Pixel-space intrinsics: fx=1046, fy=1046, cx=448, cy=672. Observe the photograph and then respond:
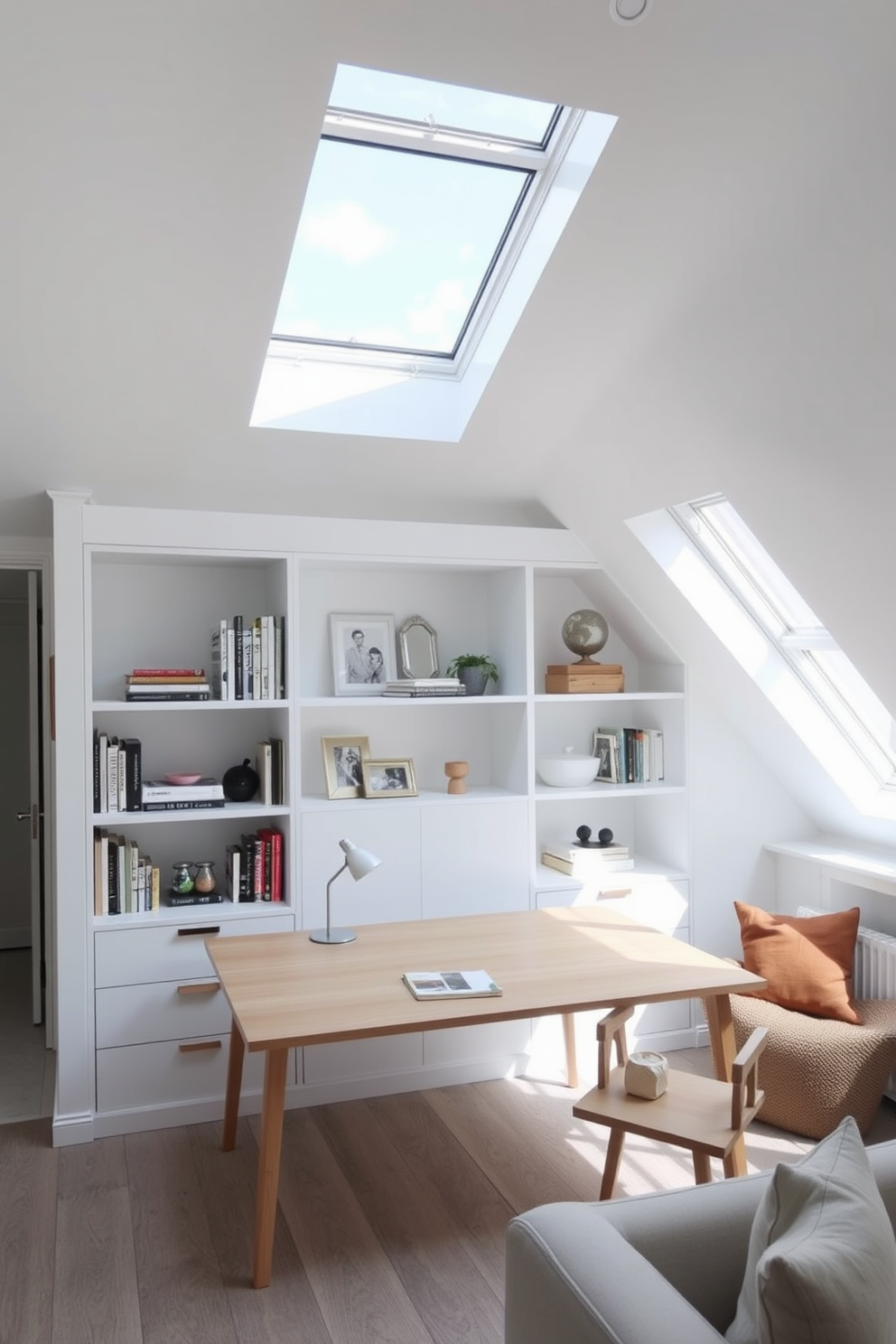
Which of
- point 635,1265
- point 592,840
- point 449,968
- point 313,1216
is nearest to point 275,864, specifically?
point 449,968

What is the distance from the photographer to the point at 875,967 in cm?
378

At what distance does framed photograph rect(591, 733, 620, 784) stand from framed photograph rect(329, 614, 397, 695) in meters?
0.94

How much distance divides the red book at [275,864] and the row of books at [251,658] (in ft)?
1.68

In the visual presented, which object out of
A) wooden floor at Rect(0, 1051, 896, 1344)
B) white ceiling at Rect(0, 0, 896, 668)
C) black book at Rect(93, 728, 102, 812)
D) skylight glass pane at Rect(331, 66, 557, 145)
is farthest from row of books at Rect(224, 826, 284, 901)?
skylight glass pane at Rect(331, 66, 557, 145)

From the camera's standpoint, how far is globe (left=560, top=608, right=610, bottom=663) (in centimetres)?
427

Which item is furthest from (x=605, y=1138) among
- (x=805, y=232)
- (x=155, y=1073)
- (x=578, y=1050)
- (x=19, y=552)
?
(x=19, y=552)

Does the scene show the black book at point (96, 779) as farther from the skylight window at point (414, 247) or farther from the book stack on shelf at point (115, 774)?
the skylight window at point (414, 247)

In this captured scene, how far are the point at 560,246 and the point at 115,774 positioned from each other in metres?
2.21

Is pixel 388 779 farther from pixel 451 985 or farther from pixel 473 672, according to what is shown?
pixel 451 985

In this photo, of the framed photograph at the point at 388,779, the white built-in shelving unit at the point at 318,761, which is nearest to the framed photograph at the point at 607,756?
the white built-in shelving unit at the point at 318,761

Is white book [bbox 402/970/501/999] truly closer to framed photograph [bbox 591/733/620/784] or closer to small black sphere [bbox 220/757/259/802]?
small black sphere [bbox 220/757/259/802]

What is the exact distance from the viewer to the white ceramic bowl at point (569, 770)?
4219mm

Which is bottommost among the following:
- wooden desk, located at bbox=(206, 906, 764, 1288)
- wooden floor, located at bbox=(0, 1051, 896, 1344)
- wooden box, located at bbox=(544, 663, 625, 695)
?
wooden floor, located at bbox=(0, 1051, 896, 1344)

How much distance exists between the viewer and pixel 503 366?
10.9 feet
